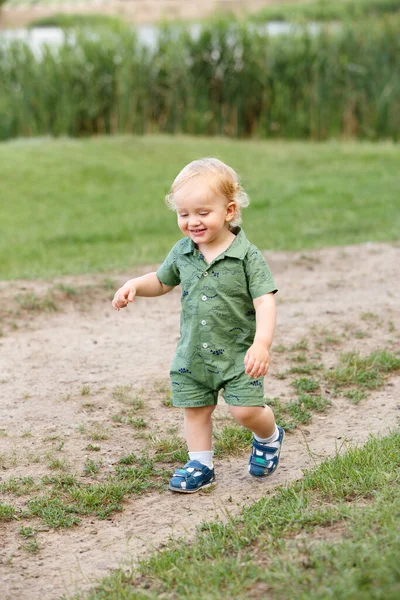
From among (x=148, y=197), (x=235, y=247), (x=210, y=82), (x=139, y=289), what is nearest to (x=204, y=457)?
(x=139, y=289)

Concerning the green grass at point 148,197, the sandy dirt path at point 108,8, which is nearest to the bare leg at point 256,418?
the green grass at point 148,197

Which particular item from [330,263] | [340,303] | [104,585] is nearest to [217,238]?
[104,585]

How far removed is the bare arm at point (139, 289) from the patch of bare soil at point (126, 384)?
0.80m

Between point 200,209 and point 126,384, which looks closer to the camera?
point 200,209

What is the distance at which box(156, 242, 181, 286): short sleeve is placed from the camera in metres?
3.86

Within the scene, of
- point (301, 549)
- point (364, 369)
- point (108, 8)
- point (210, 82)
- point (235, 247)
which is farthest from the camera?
point (108, 8)

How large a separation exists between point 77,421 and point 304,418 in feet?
3.55

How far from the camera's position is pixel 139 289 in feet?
12.7

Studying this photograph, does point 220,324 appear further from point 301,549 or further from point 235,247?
point 301,549

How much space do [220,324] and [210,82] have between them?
419 inches

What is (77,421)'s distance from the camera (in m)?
4.60

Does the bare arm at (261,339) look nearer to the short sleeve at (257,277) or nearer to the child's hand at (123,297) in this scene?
the short sleeve at (257,277)

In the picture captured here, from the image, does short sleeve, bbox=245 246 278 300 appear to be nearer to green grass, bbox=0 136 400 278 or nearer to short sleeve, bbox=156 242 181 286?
short sleeve, bbox=156 242 181 286

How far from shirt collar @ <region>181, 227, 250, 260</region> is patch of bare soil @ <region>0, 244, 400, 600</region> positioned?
3.01 ft
